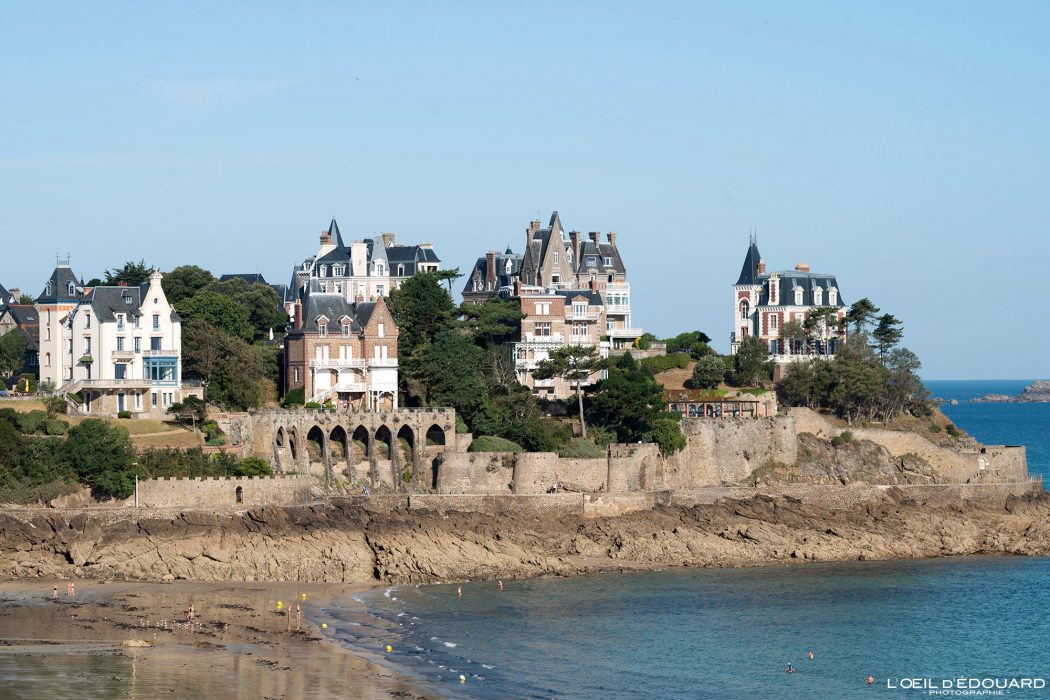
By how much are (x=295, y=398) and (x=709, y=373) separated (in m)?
21.1

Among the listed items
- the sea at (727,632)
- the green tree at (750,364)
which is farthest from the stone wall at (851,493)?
the green tree at (750,364)

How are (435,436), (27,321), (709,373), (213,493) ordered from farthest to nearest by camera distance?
(27,321)
(709,373)
(435,436)
(213,493)

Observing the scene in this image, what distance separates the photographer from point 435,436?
7194cm

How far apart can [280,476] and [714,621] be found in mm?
19014

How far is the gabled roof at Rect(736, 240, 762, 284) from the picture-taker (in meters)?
88.8

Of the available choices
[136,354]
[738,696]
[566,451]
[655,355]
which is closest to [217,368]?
[136,354]

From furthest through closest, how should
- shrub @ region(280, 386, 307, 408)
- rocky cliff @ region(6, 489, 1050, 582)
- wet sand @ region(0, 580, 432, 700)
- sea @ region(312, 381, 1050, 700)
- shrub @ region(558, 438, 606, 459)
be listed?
1. shrub @ region(280, 386, 307, 408)
2. shrub @ region(558, 438, 606, 459)
3. rocky cliff @ region(6, 489, 1050, 582)
4. sea @ region(312, 381, 1050, 700)
5. wet sand @ region(0, 580, 432, 700)

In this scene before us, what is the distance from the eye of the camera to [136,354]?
71250 millimetres

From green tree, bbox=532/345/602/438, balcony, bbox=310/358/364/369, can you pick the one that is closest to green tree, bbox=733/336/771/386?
green tree, bbox=532/345/602/438

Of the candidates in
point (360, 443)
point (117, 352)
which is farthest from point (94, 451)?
point (360, 443)

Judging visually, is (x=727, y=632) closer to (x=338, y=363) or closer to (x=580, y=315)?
(x=338, y=363)

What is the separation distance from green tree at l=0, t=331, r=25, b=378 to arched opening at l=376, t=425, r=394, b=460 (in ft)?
60.0

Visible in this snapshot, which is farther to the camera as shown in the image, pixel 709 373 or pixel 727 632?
pixel 709 373

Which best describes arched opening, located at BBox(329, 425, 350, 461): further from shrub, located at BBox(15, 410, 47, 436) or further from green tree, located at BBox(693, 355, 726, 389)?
green tree, located at BBox(693, 355, 726, 389)
